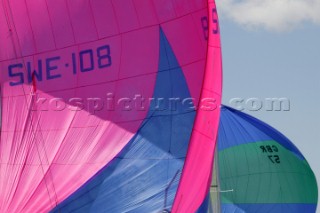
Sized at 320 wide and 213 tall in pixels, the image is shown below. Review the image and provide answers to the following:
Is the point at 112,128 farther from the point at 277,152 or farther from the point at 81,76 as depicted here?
the point at 277,152

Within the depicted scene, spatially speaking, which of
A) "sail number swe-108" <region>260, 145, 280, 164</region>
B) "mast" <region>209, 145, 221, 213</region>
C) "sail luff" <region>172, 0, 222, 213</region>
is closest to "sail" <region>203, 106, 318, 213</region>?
"sail number swe-108" <region>260, 145, 280, 164</region>

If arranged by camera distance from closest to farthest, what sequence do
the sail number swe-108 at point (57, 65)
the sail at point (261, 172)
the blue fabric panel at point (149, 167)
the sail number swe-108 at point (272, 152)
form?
1. the blue fabric panel at point (149, 167)
2. the sail number swe-108 at point (57, 65)
3. the sail at point (261, 172)
4. the sail number swe-108 at point (272, 152)

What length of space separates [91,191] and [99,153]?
17.6 inches

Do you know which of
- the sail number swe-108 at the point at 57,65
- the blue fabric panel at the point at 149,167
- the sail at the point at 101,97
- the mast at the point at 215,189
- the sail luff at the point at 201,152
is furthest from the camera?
the mast at the point at 215,189

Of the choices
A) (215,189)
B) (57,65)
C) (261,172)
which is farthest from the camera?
(261,172)

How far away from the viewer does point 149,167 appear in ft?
41.3

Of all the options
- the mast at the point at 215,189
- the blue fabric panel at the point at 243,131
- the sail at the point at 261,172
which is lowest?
the mast at the point at 215,189

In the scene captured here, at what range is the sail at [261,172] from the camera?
21031 mm

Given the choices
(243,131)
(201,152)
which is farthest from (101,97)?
(243,131)

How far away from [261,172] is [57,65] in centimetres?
887

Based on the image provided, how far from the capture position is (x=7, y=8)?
1337cm

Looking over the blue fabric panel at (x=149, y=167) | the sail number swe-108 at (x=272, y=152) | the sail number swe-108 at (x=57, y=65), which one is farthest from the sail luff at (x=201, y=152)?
the sail number swe-108 at (x=272, y=152)

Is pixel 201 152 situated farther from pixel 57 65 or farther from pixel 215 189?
pixel 215 189

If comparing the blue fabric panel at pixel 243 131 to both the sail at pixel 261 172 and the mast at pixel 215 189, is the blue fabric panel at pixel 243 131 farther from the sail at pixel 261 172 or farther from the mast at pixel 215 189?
the mast at pixel 215 189
